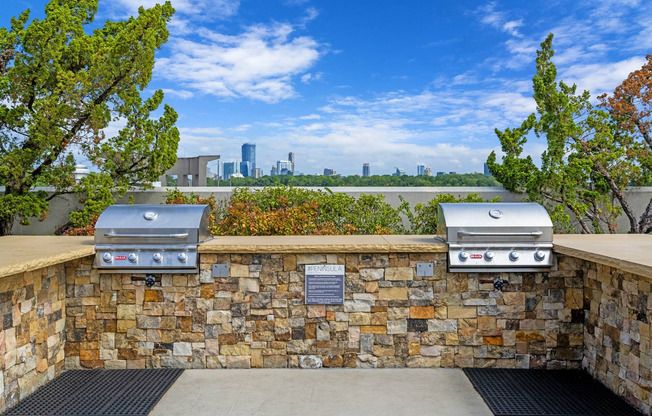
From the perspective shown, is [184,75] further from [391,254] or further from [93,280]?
[391,254]

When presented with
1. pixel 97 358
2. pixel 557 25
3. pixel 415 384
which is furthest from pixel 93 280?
pixel 557 25

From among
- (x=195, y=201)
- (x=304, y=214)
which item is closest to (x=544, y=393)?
(x=304, y=214)

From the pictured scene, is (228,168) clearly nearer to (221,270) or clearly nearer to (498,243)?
(221,270)

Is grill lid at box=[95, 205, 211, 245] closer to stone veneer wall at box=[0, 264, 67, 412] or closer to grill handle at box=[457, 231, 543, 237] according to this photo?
stone veneer wall at box=[0, 264, 67, 412]

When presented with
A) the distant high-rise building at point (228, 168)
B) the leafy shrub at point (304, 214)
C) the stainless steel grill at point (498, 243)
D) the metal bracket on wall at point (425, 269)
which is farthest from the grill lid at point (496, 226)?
the distant high-rise building at point (228, 168)

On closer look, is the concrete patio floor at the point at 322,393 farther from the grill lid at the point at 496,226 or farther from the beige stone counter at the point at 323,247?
the grill lid at the point at 496,226

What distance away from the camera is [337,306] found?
372 centimetres

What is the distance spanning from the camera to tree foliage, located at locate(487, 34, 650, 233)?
7973 millimetres

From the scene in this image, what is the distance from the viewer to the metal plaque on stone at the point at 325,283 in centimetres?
367

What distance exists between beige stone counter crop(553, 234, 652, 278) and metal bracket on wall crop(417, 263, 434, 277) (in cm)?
90

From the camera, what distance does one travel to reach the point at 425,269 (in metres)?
3.70

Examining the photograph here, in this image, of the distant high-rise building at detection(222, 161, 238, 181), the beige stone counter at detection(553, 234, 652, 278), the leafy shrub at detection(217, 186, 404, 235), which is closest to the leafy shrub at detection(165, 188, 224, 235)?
the leafy shrub at detection(217, 186, 404, 235)

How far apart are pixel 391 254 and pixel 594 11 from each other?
20.7 ft

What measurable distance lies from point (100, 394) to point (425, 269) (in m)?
2.39
